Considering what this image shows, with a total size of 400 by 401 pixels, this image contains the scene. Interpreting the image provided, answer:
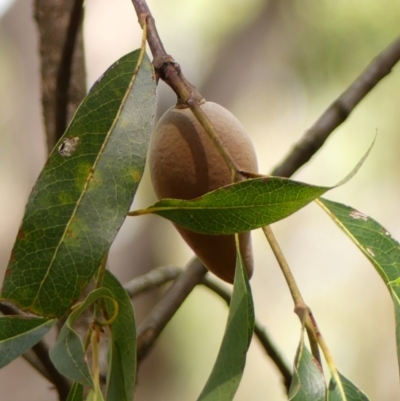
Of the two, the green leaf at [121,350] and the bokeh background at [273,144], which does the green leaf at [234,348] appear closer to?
the green leaf at [121,350]

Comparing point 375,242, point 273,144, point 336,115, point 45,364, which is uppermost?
point 273,144

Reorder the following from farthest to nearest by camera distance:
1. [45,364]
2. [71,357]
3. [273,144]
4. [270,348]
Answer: [273,144]
[270,348]
[45,364]
[71,357]

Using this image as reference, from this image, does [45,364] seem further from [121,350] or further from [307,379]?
[307,379]

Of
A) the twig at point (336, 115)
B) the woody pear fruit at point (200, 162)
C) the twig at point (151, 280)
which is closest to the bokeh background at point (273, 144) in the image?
the twig at point (151, 280)

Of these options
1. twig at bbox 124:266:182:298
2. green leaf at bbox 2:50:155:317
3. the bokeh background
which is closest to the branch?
twig at bbox 124:266:182:298

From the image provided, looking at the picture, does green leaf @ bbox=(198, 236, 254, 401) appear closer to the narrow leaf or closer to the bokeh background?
the narrow leaf

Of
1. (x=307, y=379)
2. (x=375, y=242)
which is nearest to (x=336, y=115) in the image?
(x=375, y=242)

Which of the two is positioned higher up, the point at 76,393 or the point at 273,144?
the point at 273,144

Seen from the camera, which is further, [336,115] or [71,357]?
[336,115]
